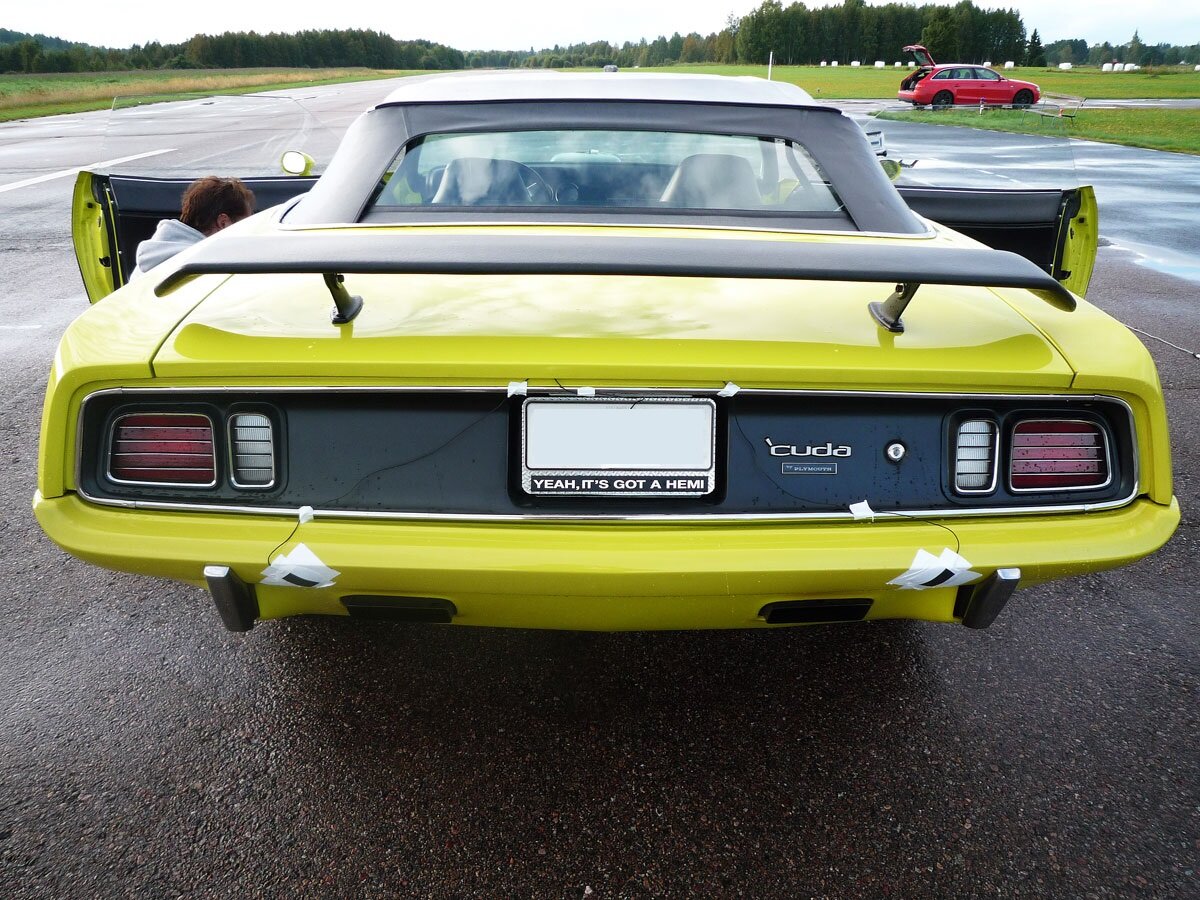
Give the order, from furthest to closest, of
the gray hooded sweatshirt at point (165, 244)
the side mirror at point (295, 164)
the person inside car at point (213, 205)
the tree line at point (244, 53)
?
the tree line at point (244, 53) < the side mirror at point (295, 164) < the person inside car at point (213, 205) < the gray hooded sweatshirt at point (165, 244)

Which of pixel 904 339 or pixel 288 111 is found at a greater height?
pixel 288 111

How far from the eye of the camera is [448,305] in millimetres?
1737

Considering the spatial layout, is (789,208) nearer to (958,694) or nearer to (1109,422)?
(1109,422)

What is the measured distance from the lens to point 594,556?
5.19ft

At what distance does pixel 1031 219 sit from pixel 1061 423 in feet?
6.61

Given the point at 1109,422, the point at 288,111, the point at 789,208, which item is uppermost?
the point at 288,111

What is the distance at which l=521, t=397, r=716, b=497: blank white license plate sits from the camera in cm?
159

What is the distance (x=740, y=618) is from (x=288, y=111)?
3.41 meters

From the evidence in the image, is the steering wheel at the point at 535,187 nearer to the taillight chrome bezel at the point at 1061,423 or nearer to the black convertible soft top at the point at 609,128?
the black convertible soft top at the point at 609,128

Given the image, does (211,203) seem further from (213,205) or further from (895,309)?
(895,309)

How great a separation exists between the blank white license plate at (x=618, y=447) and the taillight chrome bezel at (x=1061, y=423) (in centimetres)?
60

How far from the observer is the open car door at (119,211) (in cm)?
329

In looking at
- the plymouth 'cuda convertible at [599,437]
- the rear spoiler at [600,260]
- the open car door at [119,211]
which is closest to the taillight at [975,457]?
the plymouth 'cuda convertible at [599,437]

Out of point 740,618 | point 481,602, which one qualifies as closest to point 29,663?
A: point 481,602
